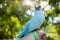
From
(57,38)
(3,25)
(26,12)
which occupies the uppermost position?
(26,12)

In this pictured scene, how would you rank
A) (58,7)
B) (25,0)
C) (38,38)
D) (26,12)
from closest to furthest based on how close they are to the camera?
(38,38), (25,0), (26,12), (58,7)

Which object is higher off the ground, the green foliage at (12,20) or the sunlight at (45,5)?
the sunlight at (45,5)

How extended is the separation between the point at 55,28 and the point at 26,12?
0.55 meters

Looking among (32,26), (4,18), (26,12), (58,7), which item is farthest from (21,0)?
(32,26)

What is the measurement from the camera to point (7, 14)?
2.63 m

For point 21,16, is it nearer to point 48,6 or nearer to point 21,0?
point 21,0

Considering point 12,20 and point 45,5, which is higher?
point 45,5

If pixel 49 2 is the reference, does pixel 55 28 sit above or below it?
below

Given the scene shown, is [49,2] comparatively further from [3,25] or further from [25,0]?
[3,25]

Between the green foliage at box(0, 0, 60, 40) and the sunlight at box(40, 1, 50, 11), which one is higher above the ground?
the sunlight at box(40, 1, 50, 11)

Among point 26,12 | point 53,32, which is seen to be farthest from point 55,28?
point 26,12

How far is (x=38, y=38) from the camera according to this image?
Answer: 1.02 m

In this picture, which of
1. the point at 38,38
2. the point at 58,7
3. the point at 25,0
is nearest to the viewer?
the point at 38,38

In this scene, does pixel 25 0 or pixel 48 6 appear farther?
pixel 48 6
